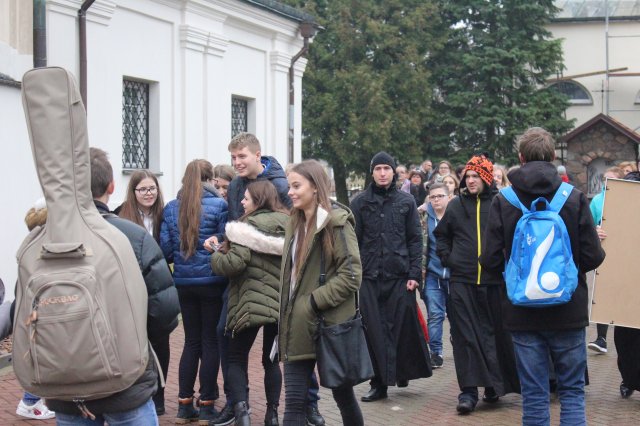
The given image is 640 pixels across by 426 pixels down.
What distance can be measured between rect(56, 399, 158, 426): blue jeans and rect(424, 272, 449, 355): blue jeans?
236 inches

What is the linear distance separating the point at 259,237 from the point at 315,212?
93 cm

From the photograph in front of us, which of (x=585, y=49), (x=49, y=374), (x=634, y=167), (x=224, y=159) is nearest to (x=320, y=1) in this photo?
(x=585, y=49)

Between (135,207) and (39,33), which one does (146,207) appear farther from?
(39,33)

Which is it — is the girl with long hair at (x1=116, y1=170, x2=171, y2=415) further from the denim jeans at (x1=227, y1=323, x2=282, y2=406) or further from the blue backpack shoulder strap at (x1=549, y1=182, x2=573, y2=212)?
the blue backpack shoulder strap at (x1=549, y1=182, x2=573, y2=212)

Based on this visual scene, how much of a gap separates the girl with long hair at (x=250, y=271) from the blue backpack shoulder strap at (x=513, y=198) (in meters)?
1.59

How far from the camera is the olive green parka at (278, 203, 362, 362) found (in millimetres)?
5832

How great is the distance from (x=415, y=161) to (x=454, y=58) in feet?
A: 14.9

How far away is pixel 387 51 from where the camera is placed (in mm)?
42188

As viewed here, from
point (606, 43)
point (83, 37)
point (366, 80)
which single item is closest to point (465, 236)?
point (83, 37)

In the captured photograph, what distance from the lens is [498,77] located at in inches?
1540

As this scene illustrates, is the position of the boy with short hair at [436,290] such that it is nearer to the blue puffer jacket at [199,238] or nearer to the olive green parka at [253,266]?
the blue puffer jacket at [199,238]

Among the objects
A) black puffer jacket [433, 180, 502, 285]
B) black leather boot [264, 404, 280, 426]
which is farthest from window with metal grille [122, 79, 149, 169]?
black leather boot [264, 404, 280, 426]

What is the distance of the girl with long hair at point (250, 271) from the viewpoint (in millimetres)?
6781

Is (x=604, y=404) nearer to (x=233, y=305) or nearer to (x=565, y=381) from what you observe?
(x=565, y=381)
